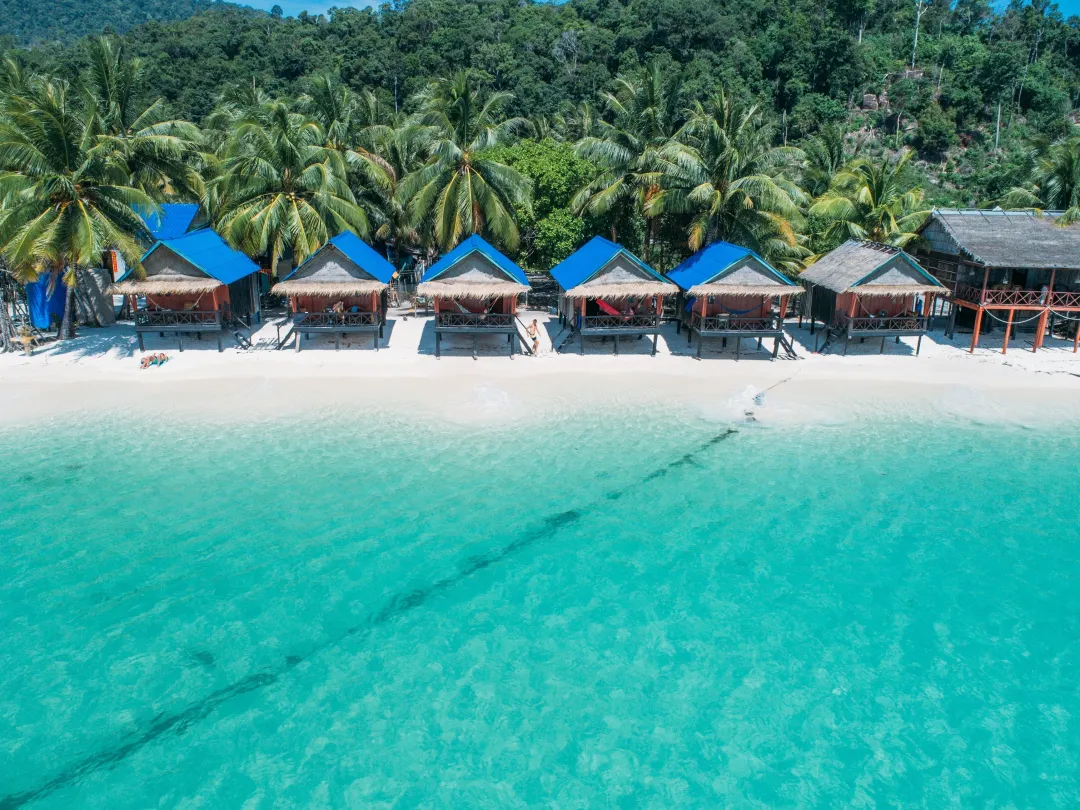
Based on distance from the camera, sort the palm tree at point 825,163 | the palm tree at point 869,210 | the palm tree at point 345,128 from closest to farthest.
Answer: the palm tree at point 869,210
the palm tree at point 345,128
the palm tree at point 825,163

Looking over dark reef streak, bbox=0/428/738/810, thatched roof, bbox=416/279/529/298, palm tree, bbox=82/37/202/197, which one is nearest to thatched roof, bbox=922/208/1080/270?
thatched roof, bbox=416/279/529/298

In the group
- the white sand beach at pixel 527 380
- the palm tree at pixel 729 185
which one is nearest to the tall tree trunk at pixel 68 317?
the white sand beach at pixel 527 380

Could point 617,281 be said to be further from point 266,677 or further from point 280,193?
point 266,677

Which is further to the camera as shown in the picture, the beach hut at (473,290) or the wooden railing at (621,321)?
the wooden railing at (621,321)

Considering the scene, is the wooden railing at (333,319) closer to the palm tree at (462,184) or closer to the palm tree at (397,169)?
the palm tree at (462,184)

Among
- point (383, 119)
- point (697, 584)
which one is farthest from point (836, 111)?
point (697, 584)

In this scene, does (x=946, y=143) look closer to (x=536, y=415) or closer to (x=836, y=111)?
(x=836, y=111)

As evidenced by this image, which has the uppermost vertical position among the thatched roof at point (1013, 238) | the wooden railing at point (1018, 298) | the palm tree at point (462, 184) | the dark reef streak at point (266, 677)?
the palm tree at point (462, 184)

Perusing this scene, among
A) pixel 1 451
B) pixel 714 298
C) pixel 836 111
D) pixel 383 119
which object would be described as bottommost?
pixel 1 451
